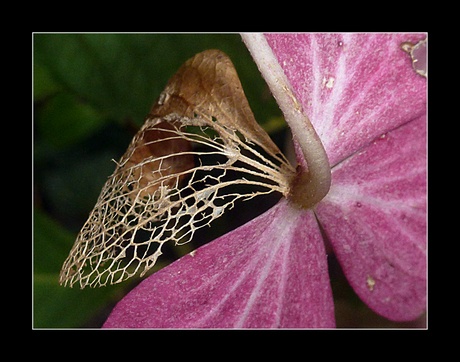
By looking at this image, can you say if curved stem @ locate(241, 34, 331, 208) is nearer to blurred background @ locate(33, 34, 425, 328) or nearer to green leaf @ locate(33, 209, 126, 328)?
blurred background @ locate(33, 34, 425, 328)

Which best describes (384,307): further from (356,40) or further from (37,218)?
(37,218)

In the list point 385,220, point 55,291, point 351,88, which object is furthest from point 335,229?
point 55,291

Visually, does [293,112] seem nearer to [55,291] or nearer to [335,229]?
[335,229]

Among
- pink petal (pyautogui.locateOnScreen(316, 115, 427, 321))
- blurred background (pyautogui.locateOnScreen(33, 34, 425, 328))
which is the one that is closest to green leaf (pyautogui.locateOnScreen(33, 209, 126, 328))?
blurred background (pyautogui.locateOnScreen(33, 34, 425, 328))

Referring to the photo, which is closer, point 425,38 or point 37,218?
point 425,38
